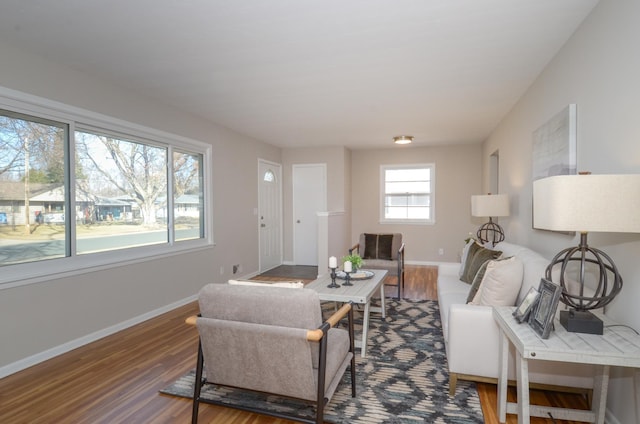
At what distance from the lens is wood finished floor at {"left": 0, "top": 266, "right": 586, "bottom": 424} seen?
2117mm

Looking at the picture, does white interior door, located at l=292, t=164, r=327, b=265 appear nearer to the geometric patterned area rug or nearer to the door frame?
the door frame

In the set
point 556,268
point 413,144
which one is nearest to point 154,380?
point 556,268

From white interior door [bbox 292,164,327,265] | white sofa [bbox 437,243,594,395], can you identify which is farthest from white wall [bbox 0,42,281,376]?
white sofa [bbox 437,243,594,395]

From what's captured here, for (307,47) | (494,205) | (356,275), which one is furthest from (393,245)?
(307,47)

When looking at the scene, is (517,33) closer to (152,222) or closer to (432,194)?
(152,222)

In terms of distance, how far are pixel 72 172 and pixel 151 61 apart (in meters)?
1.23

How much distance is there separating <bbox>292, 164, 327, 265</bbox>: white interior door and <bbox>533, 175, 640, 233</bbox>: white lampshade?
5628mm

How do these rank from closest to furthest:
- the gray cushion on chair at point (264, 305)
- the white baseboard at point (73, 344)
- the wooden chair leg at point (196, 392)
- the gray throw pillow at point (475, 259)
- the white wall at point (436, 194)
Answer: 1. the gray cushion on chair at point (264, 305)
2. the wooden chair leg at point (196, 392)
3. the white baseboard at point (73, 344)
4. the gray throw pillow at point (475, 259)
5. the white wall at point (436, 194)

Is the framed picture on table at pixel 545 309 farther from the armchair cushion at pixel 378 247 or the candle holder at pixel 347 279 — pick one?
the armchair cushion at pixel 378 247

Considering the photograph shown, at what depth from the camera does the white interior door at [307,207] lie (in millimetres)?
7152

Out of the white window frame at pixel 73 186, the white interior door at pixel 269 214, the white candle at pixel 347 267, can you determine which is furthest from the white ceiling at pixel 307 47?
the white interior door at pixel 269 214

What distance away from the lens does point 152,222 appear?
4137 mm

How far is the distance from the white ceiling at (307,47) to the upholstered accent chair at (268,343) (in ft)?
5.76

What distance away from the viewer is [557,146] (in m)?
2.74
